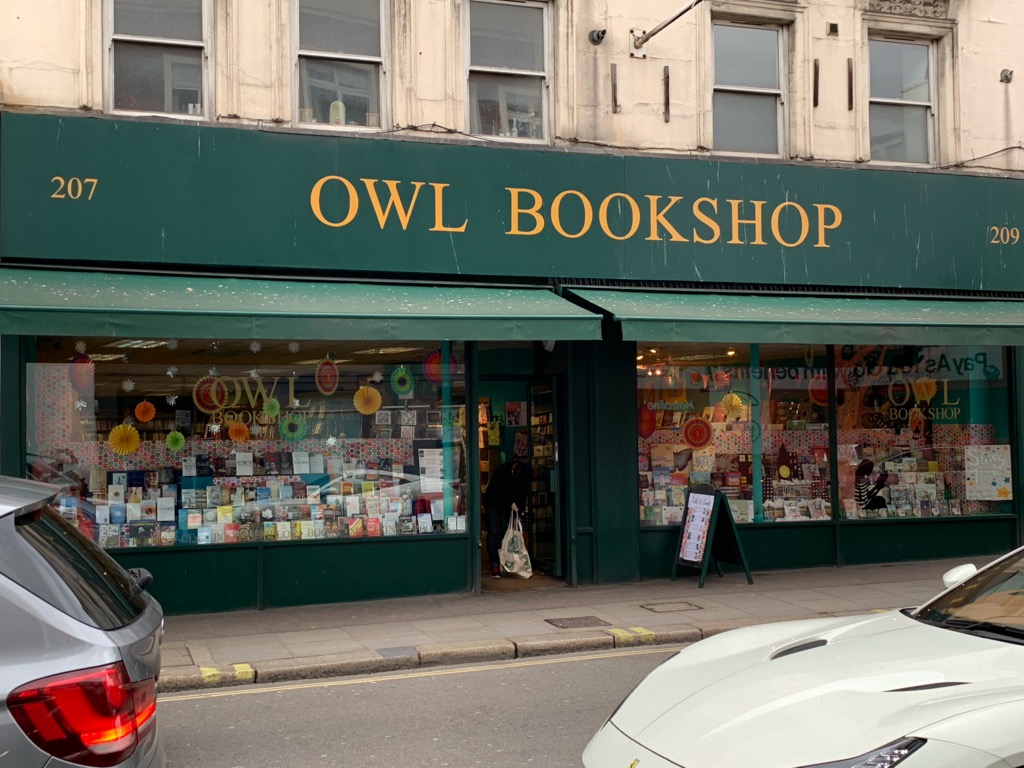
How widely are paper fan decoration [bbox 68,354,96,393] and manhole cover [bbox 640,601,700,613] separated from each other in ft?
20.0

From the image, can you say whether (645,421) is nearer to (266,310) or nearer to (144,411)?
(266,310)

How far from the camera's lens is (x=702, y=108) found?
Answer: 512 inches

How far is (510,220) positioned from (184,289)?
3598 millimetres

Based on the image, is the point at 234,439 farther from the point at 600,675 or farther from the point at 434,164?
the point at 600,675

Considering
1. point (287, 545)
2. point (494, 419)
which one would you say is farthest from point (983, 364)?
point (287, 545)

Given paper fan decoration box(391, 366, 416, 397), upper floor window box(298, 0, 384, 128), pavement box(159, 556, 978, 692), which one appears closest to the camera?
pavement box(159, 556, 978, 692)

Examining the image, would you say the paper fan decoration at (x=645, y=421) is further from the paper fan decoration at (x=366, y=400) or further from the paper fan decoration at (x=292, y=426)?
the paper fan decoration at (x=292, y=426)

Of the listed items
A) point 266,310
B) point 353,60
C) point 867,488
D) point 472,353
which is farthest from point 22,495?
point 867,488

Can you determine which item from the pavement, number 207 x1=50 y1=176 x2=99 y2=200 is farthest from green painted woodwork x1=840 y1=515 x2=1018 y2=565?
number 207 x1=50 y1=176 x2=99 y2=200

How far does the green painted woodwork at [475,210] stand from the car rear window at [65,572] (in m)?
7.26

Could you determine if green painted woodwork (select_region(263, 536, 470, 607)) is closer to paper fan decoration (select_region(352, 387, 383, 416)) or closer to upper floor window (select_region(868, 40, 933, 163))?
paper fan decoration (select_region(352, 387, 383, 416))

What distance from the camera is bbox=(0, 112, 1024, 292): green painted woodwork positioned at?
10.6 meters

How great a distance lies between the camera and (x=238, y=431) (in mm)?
11469

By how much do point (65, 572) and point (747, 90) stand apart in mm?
11615
